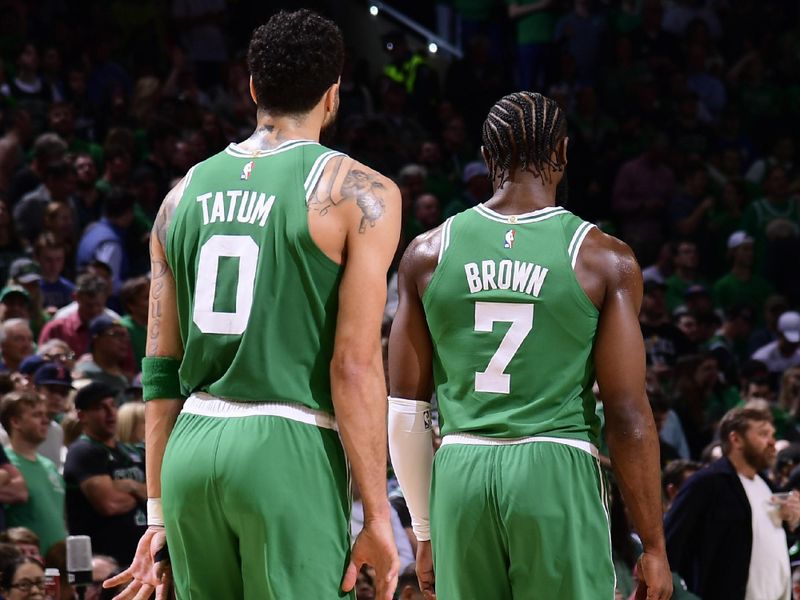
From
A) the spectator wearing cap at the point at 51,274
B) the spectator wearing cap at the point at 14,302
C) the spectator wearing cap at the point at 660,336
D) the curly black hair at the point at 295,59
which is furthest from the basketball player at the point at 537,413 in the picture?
the spectator wearing cap at the point at 660,336

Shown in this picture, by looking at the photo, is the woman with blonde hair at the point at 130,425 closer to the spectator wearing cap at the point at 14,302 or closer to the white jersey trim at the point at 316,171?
the spectator wearing cap at the point at 14,302

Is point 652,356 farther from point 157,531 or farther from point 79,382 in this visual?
point 157,531

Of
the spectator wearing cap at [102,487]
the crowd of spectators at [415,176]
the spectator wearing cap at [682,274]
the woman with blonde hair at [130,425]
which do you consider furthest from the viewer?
the spectator wearing cap at [682,274]

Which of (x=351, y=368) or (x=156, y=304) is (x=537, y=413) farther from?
(x=156, y=304)

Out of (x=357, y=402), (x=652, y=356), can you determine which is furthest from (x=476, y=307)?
(x=652, y=356)

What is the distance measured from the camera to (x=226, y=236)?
12.5ft

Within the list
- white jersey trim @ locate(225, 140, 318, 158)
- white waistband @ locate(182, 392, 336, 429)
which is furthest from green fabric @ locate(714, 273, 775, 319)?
white waistband @ locate(182, 392, 336, 429)

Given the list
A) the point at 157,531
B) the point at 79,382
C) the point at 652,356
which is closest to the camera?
the point at 157,531

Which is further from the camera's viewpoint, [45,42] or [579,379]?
[45,42]

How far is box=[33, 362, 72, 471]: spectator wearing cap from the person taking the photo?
345 inches

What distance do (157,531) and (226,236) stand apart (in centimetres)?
83

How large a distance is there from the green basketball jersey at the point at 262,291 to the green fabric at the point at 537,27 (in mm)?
13520

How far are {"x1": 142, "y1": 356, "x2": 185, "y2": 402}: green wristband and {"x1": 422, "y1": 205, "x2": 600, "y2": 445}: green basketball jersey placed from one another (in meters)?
0.94

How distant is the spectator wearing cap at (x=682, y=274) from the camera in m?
14.0
